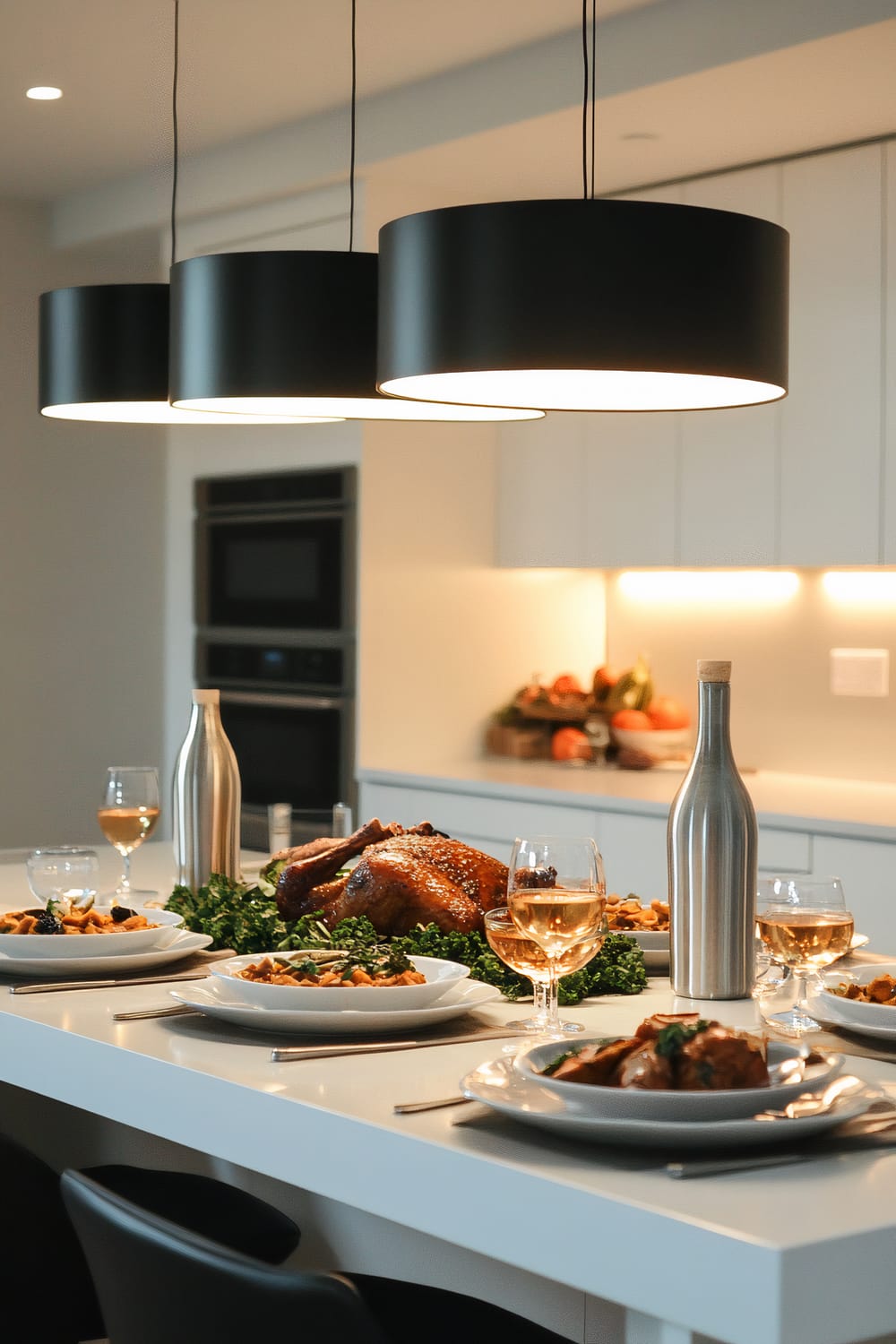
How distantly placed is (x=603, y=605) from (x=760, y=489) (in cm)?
97

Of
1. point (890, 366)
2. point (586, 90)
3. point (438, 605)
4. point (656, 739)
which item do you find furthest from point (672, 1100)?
point (438, 605)

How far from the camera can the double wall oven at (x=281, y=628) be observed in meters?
4.53

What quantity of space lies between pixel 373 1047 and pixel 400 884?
17.3 inches

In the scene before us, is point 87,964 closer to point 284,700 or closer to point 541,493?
point 284,700

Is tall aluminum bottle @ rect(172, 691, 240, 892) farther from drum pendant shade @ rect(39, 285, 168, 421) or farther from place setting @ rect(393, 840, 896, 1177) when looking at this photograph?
place setting @ rect(393, 840, 896, 1177)

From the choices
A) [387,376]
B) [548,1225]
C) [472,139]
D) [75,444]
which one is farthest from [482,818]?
[548,1225]

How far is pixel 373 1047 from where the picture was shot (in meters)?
1.53

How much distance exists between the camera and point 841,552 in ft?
12.8

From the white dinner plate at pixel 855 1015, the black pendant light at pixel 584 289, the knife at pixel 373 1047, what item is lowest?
the knife at pixel 373 1047

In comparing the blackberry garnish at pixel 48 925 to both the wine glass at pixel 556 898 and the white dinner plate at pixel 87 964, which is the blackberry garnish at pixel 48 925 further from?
the wine glass at pixel 556 898

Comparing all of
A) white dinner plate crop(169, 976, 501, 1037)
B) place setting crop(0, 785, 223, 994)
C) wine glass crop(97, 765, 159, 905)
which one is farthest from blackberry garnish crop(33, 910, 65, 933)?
wine glass crop(97, 765, 159, 905)

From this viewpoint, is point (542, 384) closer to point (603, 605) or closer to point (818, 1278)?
point (818, 1278)

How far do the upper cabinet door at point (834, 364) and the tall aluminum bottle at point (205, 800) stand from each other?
6.47ft

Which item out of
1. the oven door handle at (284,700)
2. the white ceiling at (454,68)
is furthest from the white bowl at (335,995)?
→ the oven door handle at (284,700)
